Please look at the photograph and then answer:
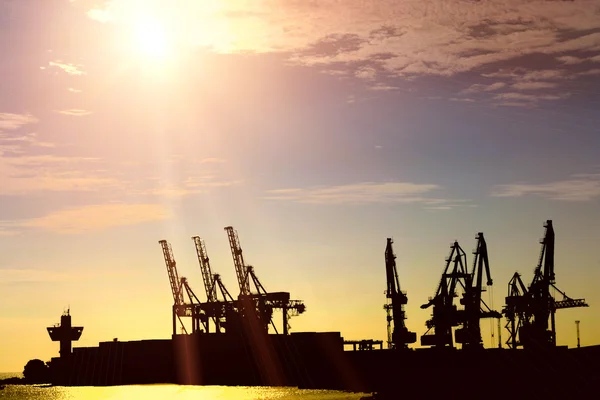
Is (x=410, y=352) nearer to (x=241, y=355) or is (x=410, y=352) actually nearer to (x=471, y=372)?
(x=471, y=372)

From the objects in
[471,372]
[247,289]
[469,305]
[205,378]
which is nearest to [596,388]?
[471,372]

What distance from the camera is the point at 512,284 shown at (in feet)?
536

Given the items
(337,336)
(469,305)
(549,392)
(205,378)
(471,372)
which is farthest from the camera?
(205,378)

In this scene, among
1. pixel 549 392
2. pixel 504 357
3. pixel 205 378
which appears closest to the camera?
pixel 549 392

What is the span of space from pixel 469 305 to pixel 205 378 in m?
65.2

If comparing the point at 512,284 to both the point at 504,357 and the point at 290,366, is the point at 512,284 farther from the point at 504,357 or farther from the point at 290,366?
the point at 290,366

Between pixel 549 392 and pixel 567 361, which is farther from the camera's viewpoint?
pixel 567 361

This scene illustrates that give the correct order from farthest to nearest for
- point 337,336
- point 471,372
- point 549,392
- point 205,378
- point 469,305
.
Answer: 1. point 205,378
2. point 337,336
3. point 469,305
4. point 471,372
5. point 549,392

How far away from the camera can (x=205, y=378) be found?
19700 cm

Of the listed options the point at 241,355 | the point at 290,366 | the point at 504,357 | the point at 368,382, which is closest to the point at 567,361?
the point at 504,357

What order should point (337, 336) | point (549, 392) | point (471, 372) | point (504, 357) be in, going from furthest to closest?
point (337, 336), point (504, 357), point (471, 372), point (549, 392)

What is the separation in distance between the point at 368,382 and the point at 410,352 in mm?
10414

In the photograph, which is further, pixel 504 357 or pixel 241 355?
pixel 241 355

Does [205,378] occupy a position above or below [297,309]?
below
